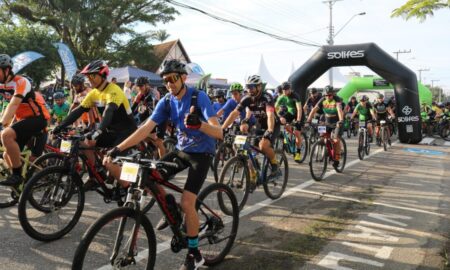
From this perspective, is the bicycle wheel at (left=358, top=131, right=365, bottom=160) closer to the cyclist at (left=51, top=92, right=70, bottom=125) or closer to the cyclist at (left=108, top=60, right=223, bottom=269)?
the cyclist at (left=51, top=92, right=70, bottom=125)

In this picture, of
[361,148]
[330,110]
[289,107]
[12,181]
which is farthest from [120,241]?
[361,148]

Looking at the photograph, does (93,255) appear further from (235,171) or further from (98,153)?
(235,171)

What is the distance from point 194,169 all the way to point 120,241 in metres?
0.99

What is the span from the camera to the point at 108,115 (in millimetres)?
4992

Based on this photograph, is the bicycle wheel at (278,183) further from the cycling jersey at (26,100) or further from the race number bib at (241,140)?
the cycling jersey at (26,100)

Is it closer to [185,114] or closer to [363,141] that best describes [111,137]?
[185,114]

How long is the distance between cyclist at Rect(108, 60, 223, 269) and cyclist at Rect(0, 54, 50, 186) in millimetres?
2518

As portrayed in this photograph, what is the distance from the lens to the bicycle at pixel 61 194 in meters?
4.55

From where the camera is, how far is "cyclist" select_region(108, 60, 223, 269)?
373cm

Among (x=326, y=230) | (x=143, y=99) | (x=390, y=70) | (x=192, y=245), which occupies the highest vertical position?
(x=390, y=70)

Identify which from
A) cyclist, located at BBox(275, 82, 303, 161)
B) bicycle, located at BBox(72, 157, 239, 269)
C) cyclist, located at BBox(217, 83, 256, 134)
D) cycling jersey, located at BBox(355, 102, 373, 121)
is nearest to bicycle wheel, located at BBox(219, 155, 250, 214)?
cyclist, located at BBox(217, 83, 256, 134)

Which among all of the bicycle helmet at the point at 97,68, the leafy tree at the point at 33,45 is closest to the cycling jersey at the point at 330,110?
the bicycle helmet at the point at 97,68

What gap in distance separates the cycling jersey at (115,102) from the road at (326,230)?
1.35 meters

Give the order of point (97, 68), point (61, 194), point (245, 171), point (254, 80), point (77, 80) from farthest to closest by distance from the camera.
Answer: point (77, 80), point (254, 80), point (245, 171), point (97, 68), point (61, 194)
